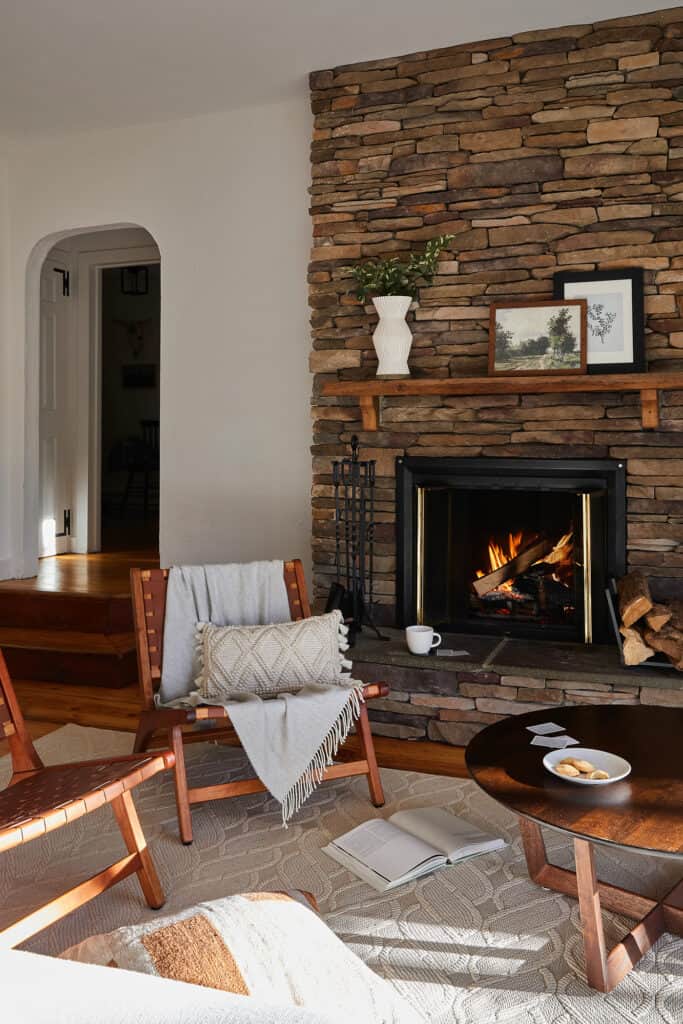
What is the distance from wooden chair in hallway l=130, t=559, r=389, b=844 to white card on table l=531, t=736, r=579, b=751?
0.72 m

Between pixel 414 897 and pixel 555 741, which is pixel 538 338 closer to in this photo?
pixel 555 741

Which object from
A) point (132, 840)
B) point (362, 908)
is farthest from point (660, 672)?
point (132, 840)

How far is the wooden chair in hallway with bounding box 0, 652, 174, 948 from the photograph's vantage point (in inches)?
73.2

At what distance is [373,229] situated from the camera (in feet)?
13.3

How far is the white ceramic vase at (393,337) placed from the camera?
3.81 metres

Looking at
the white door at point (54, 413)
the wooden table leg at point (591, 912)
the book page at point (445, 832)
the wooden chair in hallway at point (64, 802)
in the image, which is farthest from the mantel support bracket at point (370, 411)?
the white door at point (54, 413)

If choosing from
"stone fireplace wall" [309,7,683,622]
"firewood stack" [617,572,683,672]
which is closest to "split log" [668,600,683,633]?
"firewood stack" [617,572,683,672]

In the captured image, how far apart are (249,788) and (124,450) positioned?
268 inches

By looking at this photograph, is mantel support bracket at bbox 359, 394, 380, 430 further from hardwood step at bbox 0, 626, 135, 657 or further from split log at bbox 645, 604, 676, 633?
hardwood step at bbox 0, 626, 135, 657

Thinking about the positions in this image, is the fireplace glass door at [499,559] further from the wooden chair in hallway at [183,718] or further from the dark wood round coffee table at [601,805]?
the dark wood round coffee table at [601,805]

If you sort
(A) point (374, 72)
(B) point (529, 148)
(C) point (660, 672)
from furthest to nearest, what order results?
1. (A) point (374, 72)
2. (B) point (529, 148)
3. (C) point (660, 672)

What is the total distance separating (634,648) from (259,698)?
143cm

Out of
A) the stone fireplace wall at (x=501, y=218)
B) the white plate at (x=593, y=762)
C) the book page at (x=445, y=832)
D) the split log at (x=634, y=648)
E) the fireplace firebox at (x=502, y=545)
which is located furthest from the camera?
the fireplace firebox at (x=502, y=545)

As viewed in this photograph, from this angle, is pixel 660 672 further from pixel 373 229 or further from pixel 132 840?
pixel 373 229
